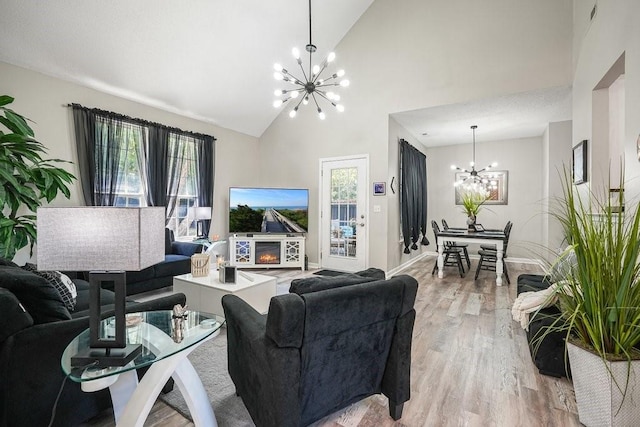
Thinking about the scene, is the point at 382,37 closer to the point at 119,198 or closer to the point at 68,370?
the point at 119,198

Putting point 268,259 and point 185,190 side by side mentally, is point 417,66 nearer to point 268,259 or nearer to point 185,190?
point 268,259

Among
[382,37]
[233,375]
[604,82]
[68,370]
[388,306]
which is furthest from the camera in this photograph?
[382,37]

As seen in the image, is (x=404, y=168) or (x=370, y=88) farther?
(x=404, y=168)

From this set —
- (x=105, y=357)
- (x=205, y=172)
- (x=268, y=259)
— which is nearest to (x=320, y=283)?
(x=105, y=357)

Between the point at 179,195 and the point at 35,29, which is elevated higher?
the point at 35,29

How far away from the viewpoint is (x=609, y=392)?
153cm

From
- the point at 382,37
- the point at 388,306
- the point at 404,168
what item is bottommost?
the point at 388,306

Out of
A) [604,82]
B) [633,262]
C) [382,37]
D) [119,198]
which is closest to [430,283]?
[604,82]

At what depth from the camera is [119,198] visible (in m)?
4.35

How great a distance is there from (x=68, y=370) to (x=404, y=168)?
5.31 metres

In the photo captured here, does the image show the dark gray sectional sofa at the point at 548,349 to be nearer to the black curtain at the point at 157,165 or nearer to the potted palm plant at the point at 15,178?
the potted palm plant at the point at 15,178

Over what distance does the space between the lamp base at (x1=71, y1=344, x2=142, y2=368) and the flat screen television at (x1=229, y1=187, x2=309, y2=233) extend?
4438mm

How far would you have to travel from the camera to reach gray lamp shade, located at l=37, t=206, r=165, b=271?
44.2 inches

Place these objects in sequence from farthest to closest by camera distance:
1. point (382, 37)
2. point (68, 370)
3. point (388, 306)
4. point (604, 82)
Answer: point (382, 37)
point (604, 82)
point (388, 306)
point (68, 370)
